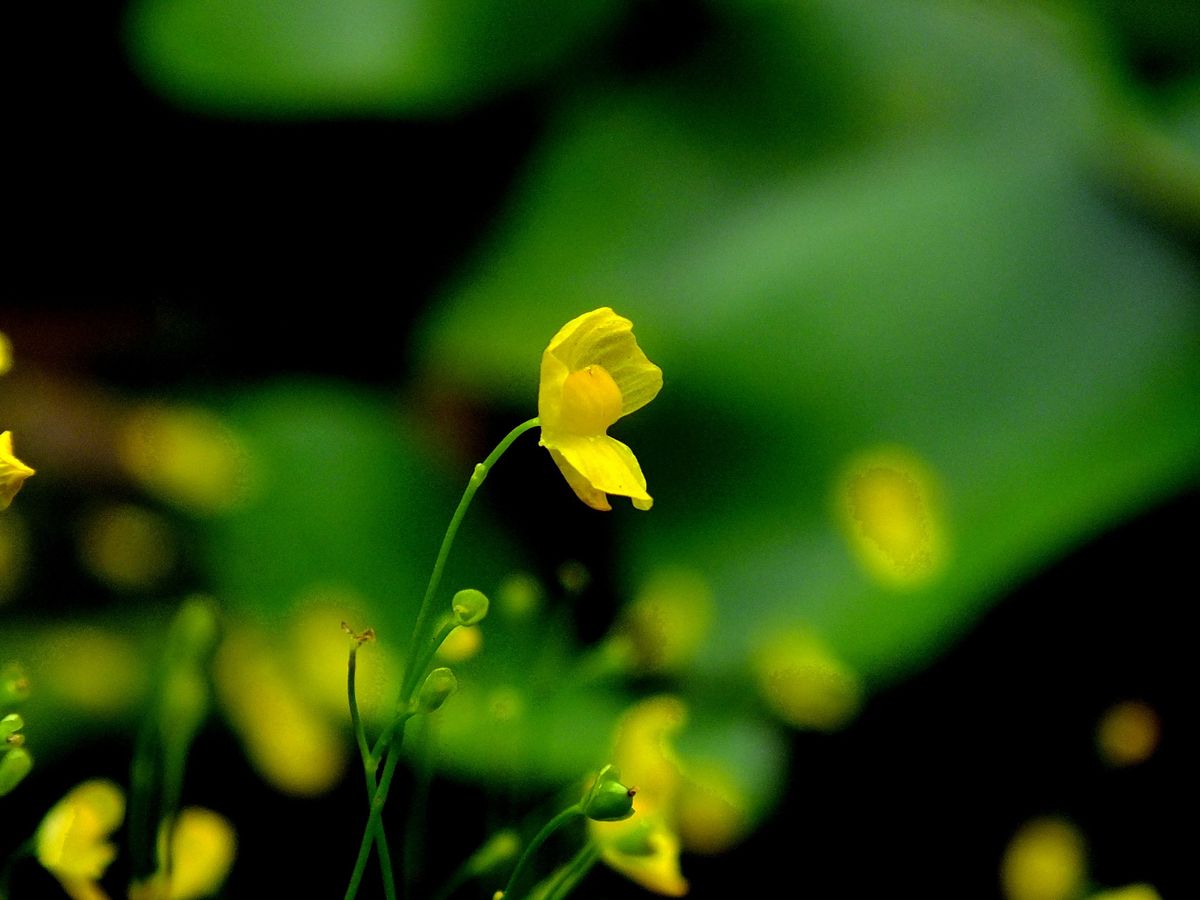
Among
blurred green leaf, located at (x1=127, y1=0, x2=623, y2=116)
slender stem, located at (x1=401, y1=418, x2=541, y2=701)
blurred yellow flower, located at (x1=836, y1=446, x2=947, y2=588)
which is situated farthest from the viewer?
blurred green leaf, located at (x1=127, y1=0, x2=623, y2=116)

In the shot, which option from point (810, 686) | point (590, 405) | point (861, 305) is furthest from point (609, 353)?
point (861, 305)

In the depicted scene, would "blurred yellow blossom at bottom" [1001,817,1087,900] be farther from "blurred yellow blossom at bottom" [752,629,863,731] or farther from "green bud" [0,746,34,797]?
"green bud" [0,746,34,797]

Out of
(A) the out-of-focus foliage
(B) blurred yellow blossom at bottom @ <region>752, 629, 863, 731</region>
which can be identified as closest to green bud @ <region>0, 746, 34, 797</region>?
(A) the out-of-focus foliage

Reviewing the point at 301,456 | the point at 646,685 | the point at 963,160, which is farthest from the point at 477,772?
the point at 963,160

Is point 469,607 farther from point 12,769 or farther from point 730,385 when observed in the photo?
point 730,385

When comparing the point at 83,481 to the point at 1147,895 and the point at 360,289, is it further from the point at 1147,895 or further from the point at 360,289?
the point at 1147,895

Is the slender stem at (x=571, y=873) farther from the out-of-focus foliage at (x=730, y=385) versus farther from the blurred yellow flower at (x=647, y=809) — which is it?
the out-of-focus foliage at (x=730, y=385)
